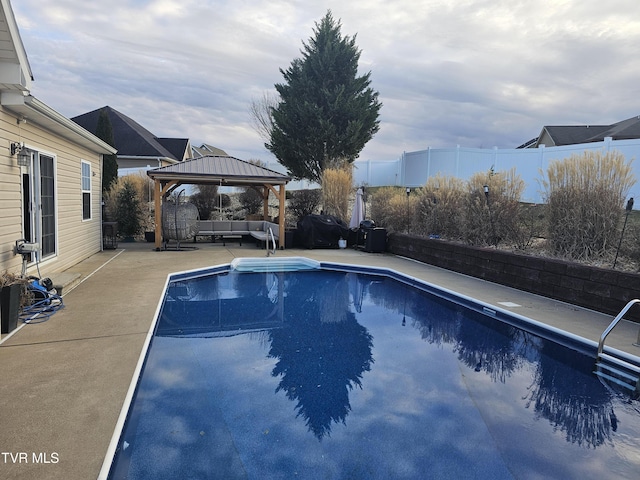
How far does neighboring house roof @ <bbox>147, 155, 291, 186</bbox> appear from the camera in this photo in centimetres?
1055

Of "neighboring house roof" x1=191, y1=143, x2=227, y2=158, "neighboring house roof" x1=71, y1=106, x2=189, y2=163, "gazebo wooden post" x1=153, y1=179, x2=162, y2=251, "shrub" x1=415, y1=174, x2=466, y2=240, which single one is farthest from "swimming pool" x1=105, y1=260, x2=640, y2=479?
"neighboring house roof" x1=191, y1=143, x2=227, y2=158

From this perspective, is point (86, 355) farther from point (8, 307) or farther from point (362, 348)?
point (362, 348)

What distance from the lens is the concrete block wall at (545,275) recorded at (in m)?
5.37

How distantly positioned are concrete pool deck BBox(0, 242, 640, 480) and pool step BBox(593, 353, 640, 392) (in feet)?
0.77

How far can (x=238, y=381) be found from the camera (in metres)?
3.81

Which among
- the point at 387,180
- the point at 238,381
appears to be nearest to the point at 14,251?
the point at 238,381

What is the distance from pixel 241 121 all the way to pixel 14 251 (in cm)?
2229

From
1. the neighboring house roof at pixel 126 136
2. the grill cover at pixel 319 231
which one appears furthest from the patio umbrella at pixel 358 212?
the neighboring house roof at pixel 126 136

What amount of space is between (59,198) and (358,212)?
24.6ft

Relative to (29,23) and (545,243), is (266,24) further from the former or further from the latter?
(545,243)

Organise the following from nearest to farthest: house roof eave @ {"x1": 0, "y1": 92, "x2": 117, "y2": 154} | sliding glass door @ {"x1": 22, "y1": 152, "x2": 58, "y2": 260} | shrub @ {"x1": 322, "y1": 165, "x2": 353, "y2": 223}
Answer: house roof eave @ {"x1": 0, "y1": 92, "x2": 117, "y2": 154} → sliding glass door @ {"x1": 22, "y1": 152, "x2": 58, "y2": 260} → shrub @ {"x1": 322, "y1": 165, "x2": 353, "y2": 223}

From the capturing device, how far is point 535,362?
4461 mm

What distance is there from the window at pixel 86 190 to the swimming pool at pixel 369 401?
467 centimetres

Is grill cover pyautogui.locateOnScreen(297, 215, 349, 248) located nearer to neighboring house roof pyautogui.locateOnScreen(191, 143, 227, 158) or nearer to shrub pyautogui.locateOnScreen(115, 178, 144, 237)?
shrub pyautogui.locateOnScreen(115, 178, 144, 237)
